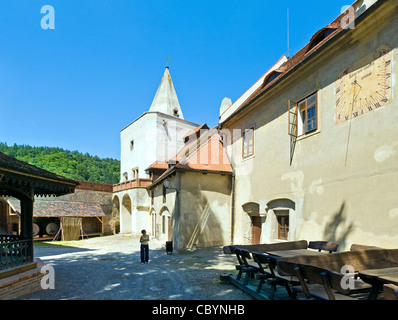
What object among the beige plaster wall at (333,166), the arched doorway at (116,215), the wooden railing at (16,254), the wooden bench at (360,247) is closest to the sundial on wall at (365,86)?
the beige plaster wall at (333,166)

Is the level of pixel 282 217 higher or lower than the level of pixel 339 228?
lower

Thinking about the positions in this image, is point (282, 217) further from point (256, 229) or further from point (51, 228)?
point (51, 228)

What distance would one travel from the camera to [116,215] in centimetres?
2967

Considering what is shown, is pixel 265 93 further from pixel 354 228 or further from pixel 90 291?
pixel 90 291

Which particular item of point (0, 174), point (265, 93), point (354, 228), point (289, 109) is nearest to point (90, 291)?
point (0, 174)

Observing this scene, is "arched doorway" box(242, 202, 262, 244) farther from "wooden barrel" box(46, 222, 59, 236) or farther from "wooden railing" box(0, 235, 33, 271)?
"wooden barrel" box(46, 222, 59, 236)

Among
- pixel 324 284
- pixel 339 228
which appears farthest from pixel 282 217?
pixel 324 284

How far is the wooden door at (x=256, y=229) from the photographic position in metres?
13.4

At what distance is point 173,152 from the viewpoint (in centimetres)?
3052

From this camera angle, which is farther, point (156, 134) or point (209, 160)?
point (156, 134)

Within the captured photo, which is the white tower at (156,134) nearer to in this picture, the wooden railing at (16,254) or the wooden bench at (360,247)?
the wooden railing at (16,254)

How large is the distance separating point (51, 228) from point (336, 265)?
90.8 feet

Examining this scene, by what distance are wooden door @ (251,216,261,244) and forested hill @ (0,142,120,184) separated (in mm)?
56912

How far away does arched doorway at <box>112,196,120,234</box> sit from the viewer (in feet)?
95.9
